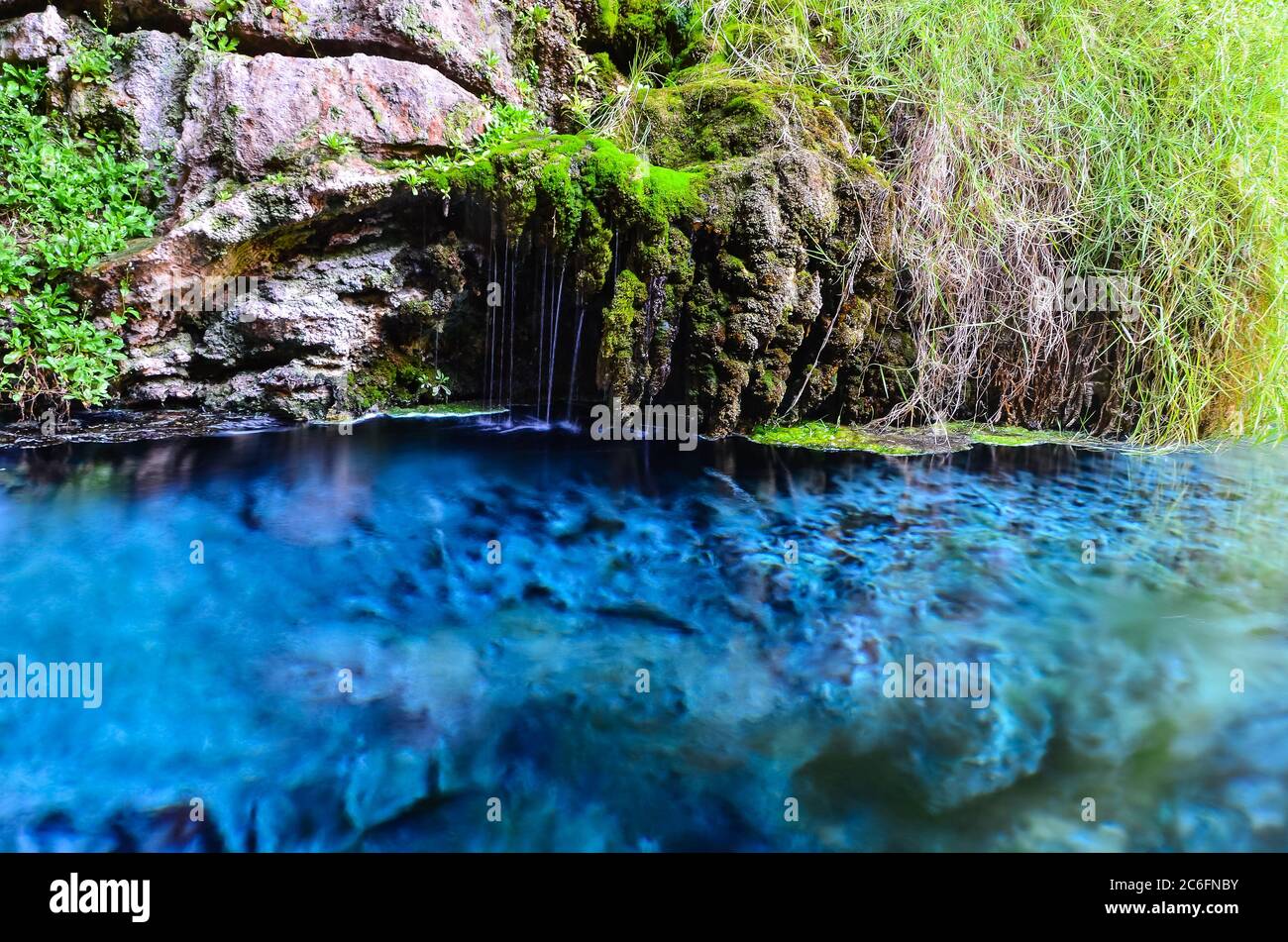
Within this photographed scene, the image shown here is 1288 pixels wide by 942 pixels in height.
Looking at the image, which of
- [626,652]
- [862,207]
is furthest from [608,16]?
[626,652]

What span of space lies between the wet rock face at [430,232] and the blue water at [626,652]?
799 mm

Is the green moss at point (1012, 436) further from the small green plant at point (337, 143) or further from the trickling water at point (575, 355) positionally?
the small green plant at point (337, 143)

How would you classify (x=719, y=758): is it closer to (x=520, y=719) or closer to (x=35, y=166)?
(x=520, y=719)

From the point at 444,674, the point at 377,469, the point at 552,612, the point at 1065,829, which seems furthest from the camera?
the point at 377,469

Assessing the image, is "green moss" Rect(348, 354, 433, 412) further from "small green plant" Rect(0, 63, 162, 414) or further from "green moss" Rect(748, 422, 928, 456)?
"green moss" Rect(748, 422, 928, 456)

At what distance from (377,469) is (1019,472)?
12.1 feet

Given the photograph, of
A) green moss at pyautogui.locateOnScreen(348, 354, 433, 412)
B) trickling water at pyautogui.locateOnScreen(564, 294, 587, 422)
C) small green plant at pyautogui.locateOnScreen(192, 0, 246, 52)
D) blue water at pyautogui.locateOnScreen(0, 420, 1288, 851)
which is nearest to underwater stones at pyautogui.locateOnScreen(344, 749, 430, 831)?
blue water at pyautogui.locateOnScreen(0, 420, 1288, 851)

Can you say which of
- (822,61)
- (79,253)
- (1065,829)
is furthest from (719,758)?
(822,61)

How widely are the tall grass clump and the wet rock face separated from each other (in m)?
0.41

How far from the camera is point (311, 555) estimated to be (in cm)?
306

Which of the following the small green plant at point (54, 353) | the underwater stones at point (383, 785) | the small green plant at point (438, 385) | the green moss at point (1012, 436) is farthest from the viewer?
the small green plant at point (438, 385)

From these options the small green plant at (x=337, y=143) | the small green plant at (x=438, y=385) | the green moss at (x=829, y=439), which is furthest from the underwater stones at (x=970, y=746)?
the small green plant at (x=337, y=143)

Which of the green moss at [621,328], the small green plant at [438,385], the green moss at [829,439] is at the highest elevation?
the green moss at [621,328]

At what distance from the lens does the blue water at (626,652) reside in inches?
71.6
